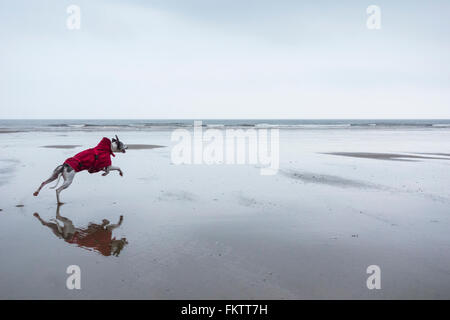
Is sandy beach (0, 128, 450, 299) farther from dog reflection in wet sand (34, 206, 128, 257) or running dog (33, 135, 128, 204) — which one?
running dog (33, 135, 128, 204)

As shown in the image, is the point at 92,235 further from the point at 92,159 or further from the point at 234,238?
the point at 92,159

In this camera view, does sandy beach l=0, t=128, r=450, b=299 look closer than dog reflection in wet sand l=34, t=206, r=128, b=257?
Yes

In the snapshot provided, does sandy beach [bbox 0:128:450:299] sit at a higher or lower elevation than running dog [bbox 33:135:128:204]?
lower

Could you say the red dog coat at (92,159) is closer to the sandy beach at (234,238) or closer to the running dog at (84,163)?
the running dog at (84,163)

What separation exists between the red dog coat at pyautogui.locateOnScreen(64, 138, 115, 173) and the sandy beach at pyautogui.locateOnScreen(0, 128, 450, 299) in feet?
3.21

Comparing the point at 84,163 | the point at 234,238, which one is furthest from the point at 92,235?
the point at 84,163

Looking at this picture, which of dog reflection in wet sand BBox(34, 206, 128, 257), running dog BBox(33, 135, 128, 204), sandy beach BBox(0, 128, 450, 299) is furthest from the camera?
running dog BBox(33, 135, 128, 204)

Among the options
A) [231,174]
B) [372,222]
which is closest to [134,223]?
[372,222]

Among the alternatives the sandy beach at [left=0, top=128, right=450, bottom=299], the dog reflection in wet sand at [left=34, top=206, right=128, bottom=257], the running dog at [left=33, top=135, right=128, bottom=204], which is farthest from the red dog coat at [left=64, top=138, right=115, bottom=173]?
the dog reflection in wet sand at [left=34, top=206, right=128, bottom=257]

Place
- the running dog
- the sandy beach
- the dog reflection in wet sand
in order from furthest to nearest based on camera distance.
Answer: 1. the running dog
2. the dog reflection in wet sand
3. the sandy beach

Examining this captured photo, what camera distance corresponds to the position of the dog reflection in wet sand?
19.0ft

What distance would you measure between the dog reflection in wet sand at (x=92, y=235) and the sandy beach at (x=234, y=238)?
11 centimetres

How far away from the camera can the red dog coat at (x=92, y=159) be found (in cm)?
867
